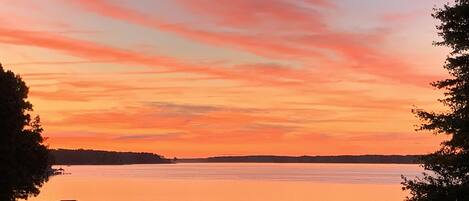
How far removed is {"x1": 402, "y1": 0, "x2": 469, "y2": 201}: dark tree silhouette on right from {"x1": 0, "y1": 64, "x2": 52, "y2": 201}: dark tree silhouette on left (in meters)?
30.6

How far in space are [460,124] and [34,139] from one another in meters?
35.2

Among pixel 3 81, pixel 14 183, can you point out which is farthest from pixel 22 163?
pixel 3 81

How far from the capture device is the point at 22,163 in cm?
4891

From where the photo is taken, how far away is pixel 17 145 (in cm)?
4850

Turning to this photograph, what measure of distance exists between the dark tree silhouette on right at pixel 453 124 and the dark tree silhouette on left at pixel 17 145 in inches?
1205

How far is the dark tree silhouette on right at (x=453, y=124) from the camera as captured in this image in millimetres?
24344

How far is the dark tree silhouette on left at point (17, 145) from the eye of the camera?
155 feet

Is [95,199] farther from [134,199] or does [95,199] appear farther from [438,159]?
[438,159]

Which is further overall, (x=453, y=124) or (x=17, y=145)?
(x=17, y=145)

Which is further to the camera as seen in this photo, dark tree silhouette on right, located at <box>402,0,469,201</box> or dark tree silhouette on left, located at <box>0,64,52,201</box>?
dark tree silhouette on left, located at <box>0,64,52,201</box>

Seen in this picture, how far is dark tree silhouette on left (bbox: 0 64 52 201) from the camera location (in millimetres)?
47344

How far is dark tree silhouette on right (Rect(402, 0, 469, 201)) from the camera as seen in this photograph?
24.3m

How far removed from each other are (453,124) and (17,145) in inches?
1312

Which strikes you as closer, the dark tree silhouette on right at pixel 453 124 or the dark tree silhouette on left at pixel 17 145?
the dark tree silhouette on right at pixel 453 124
